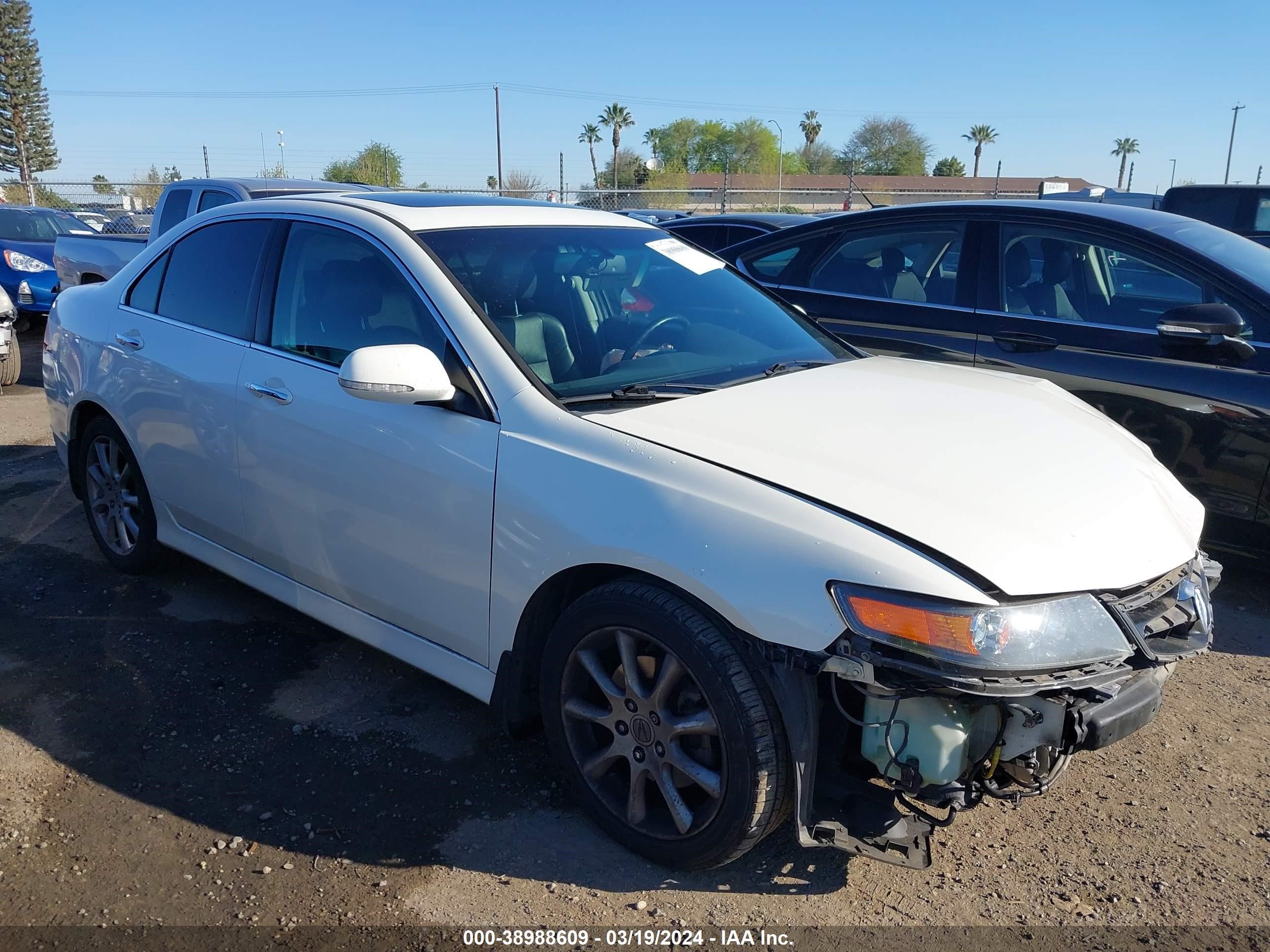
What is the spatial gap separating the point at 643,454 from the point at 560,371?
0.56 meters

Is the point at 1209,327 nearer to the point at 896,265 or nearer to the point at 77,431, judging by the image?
the point at 896,265

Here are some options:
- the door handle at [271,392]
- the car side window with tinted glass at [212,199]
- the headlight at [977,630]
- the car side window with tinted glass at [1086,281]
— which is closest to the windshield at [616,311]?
the door handle at [271,392]

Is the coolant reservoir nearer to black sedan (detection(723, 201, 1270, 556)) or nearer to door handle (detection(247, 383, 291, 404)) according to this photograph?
door handle (detection(247, 383, 291, 404))

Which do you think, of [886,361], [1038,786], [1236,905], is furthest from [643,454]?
[1236,905]

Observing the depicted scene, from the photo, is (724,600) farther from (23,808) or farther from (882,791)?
(23,808)

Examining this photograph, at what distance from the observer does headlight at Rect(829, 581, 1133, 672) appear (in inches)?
86.7

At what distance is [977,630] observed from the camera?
7.23 ft

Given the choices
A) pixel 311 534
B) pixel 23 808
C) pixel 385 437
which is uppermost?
pixel 385 437

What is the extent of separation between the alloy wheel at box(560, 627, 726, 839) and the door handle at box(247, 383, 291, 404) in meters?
1.41

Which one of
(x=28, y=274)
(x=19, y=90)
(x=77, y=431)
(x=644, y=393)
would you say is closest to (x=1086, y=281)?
(x=644, y=393)

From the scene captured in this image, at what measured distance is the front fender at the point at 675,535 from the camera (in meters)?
2.28

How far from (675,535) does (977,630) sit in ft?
2.35

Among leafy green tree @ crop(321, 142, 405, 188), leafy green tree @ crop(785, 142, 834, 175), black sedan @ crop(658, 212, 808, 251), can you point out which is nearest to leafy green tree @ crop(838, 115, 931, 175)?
leafy green tree @ crop(785, 142, 834, 175)

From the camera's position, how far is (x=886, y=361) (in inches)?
149
